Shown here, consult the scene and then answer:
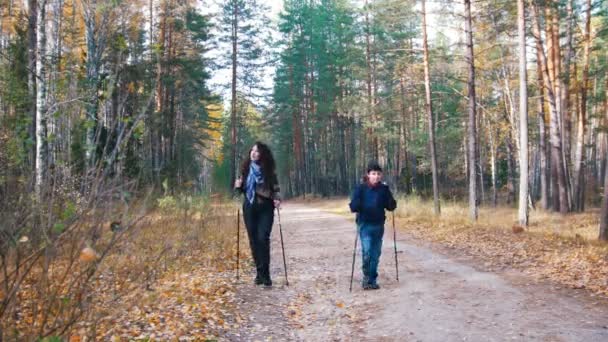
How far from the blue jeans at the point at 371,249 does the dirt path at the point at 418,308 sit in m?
0.28

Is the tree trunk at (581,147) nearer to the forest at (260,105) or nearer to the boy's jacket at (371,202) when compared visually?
the forest at (260,105)

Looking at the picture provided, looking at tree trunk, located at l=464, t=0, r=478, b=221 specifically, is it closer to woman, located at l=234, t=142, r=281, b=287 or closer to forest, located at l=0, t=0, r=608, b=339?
forest, located at l=0, t=0, r=608, b=339

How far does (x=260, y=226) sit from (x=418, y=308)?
2.67 m

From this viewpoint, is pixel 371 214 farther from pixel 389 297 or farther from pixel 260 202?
pixel 260 202

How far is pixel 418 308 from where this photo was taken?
6.21 m

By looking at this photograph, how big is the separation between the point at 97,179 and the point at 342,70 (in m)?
37.4

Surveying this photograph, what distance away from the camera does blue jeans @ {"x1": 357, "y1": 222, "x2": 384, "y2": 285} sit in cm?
752

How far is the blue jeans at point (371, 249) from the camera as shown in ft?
24.7

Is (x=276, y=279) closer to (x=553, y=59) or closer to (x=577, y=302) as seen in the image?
(x=577, y=302)

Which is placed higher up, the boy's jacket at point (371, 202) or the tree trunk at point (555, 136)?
the tree trunk at point (555, 136)

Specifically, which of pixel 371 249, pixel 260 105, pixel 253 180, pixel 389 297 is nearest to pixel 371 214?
pixel 371 249

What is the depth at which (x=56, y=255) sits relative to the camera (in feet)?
A: 9.81

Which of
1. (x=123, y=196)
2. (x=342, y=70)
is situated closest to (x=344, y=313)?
(x=123, y=196)

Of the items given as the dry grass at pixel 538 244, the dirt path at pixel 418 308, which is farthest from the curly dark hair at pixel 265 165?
the dry grass at pixel 538 244
